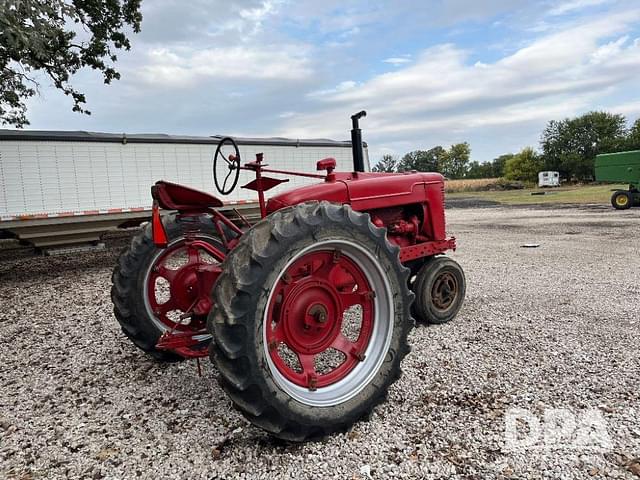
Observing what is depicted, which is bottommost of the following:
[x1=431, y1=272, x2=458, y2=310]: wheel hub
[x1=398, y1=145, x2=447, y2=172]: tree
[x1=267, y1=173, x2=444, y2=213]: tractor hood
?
[x1=431, y1=272, x2=458, y2=310]: wheel hub

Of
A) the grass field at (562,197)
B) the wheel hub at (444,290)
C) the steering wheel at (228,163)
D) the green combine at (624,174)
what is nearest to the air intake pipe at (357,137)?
the steering wheel at (228,163)

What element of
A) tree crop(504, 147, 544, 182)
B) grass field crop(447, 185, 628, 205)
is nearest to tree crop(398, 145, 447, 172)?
tree crop(504, 147, 544, 182)

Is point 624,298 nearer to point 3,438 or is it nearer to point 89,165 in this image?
point 3,438

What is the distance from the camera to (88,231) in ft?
27.2

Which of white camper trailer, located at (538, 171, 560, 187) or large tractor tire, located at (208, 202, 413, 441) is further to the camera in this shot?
white camper trailer, located at (538, 171, 560, 187)

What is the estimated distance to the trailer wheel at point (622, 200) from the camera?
1727 cm

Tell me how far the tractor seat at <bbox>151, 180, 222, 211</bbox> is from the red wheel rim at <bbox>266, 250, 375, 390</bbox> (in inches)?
31.6

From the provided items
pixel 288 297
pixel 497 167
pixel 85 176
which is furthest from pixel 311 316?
pixel 497 167

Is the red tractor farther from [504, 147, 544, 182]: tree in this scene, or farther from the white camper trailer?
[504, 147, 544, 182]: tree

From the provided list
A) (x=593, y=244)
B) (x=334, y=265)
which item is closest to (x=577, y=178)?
(x=593, y=244)

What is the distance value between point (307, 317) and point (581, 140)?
63356mm

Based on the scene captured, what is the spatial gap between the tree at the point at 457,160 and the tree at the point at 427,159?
938 millimetres

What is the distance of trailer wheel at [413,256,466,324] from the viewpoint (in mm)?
4270

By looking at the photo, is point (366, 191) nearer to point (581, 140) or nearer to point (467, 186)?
point (467, 186)
